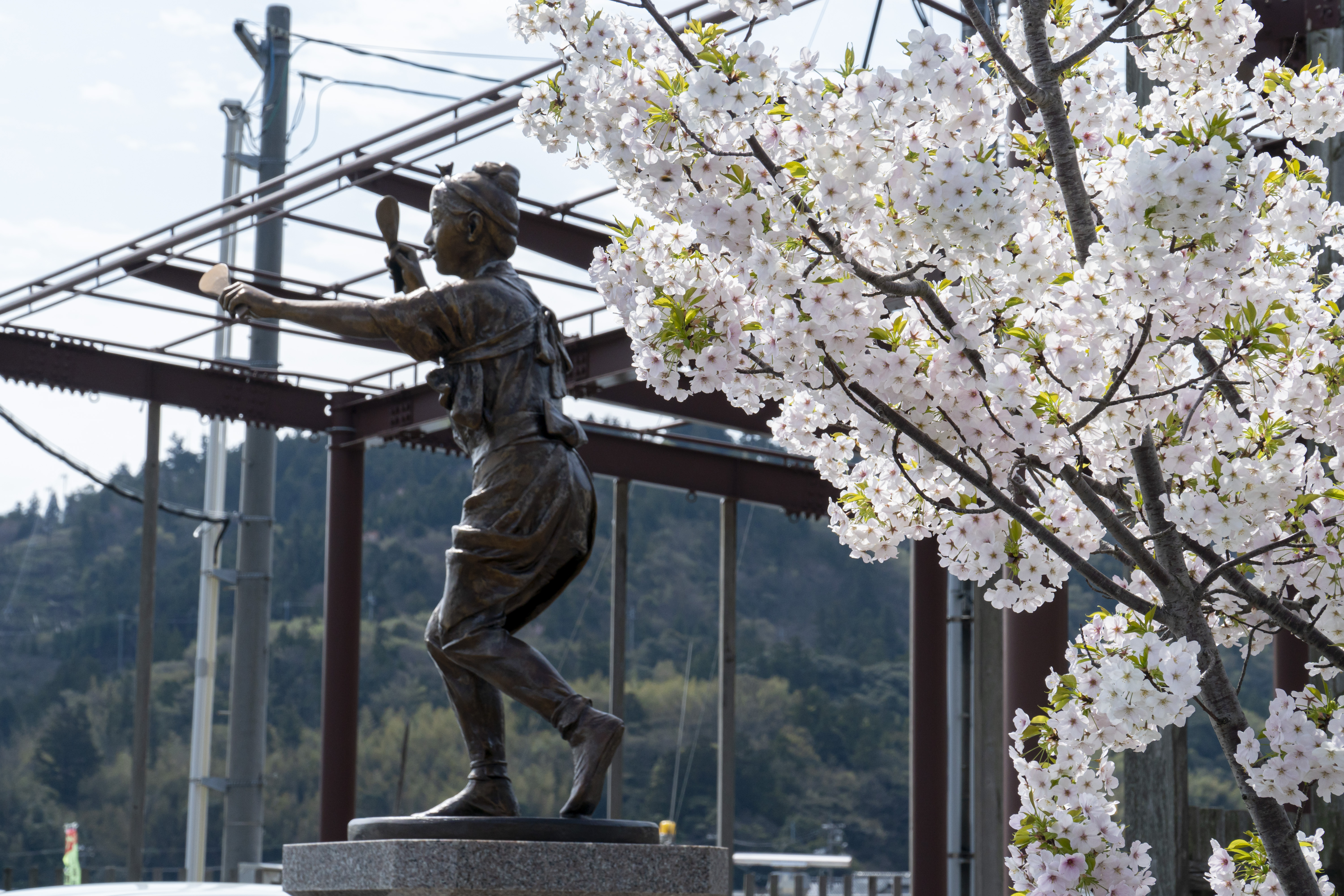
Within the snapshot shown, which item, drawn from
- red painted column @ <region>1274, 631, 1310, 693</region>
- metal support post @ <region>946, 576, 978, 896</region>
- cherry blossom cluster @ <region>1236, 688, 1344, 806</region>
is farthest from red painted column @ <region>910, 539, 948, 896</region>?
cherry blossom cluster @ <region>1236, 688, 1344, 806</region>

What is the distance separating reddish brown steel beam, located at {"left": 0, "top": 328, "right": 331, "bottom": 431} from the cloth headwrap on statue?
821 cm

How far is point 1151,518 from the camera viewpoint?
3.89 metres

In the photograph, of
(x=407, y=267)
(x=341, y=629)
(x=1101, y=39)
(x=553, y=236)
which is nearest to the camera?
(x=1101, y=39)

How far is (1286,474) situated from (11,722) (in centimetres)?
5968

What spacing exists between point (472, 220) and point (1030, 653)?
5523 mm

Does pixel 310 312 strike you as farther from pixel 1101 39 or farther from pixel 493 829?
pixel 1101 39

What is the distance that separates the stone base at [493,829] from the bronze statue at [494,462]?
0.52 ft

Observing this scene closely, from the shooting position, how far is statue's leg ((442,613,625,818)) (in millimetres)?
5379

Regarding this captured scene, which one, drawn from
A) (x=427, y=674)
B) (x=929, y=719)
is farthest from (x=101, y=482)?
(x=427, y=674)

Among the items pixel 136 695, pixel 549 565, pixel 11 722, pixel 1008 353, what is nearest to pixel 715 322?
pixel 1008 353

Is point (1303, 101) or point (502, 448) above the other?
point (1303, 101)

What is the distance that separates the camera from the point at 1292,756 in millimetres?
3904

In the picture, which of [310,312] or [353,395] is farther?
[353,395]

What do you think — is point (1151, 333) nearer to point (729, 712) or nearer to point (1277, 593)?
point (1277, 593)
